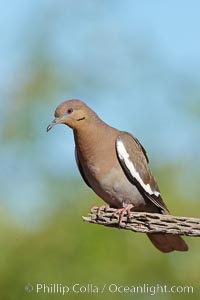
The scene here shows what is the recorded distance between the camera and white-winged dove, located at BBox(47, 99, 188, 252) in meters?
4.34

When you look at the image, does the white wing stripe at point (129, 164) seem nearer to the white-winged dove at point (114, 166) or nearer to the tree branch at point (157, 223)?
the white-winged dove at point (114, 166)

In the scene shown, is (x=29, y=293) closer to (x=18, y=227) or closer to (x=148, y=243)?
(x=18, y=227)

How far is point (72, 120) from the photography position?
425 centimetres

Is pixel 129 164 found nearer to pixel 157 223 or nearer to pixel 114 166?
pixel 114 166

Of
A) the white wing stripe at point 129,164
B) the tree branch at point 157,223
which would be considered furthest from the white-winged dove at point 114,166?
the tree branch at point 157,223

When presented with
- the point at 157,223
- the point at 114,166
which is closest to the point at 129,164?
the point at 114,166

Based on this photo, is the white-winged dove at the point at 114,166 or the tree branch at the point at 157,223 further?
the white-winged dove at the point at 114,166

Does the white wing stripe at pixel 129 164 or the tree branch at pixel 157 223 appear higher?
the white wing stripe at pixel 129 164

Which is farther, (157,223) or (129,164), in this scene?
(129,164)

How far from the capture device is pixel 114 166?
439 cm

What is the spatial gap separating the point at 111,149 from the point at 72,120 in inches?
12.2

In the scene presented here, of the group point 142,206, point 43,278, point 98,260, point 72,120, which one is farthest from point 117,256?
point 72,120

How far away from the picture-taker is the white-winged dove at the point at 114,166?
4336 millimetres

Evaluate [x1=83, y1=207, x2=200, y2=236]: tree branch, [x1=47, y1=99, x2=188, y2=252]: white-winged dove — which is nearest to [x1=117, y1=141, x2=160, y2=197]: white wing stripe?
[x1=47, y1=99, x2=188, y2=252]: white-winged dove
